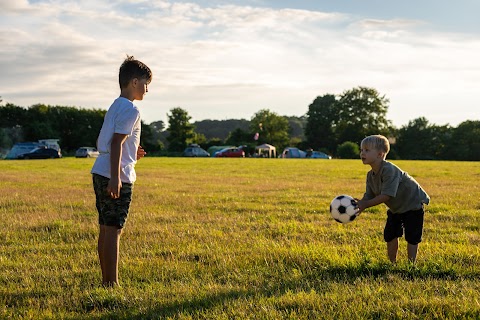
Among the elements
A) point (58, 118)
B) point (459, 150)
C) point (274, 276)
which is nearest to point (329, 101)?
point (459, 150)

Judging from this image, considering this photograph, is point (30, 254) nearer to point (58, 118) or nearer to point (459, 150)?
point (58, 118)

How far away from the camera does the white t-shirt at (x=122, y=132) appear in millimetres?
4668

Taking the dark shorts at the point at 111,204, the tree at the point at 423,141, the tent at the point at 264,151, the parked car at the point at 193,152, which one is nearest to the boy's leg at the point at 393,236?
the dark shorts at the point at 111,204

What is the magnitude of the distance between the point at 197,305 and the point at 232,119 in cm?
13722

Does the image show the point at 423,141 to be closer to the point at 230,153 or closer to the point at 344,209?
the point at 230,153

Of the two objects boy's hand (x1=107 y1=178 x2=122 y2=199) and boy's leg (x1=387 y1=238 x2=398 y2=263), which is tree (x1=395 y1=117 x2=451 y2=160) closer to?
boy's leg (x1=387 y1=238 x2=398 y2=263)

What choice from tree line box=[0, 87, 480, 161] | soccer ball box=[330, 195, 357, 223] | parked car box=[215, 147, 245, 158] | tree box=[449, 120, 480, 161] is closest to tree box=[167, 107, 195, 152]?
tree line box=[0, 87, 480, 161]

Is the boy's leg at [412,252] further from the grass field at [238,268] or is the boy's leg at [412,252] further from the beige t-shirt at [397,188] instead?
the beige t-shirt at [397,188]

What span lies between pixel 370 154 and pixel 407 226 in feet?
3.22

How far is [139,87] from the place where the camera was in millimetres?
4887

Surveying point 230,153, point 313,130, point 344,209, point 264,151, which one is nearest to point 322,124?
point 313,130

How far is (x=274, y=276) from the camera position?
520 cm

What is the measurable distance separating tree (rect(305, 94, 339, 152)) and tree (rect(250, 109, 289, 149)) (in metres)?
4.53

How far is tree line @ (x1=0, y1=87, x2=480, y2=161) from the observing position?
63.5 meters
